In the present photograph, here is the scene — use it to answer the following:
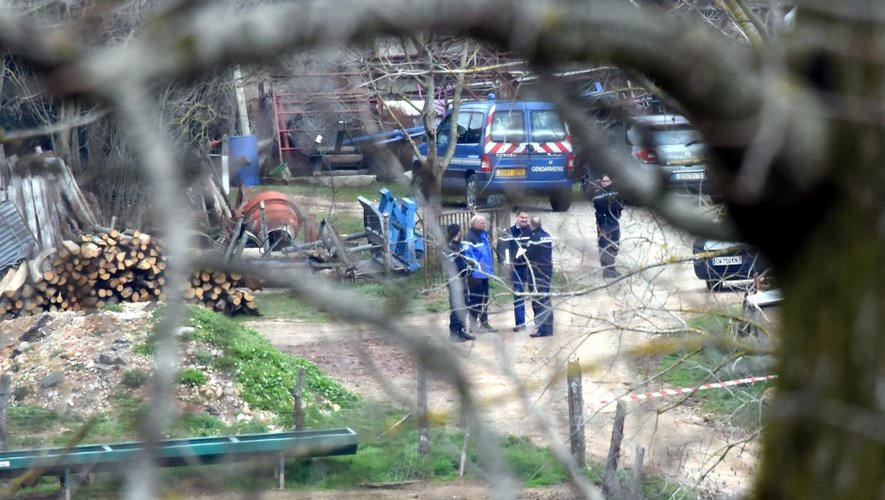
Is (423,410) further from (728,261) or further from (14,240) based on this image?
(14,240)

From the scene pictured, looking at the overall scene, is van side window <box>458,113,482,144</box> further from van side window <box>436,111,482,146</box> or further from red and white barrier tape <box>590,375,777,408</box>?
red and white barrier tape <box>590,375,777,408</box>

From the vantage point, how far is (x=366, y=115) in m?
2.45

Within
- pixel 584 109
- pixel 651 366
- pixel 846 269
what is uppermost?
pixel 584 109

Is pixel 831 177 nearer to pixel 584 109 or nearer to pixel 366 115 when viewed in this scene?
pixel 584 109

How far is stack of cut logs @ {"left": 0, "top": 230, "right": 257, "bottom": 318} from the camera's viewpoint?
13773 millimetres

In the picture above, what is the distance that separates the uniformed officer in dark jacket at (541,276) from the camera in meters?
6.77

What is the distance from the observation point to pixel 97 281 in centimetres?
1424

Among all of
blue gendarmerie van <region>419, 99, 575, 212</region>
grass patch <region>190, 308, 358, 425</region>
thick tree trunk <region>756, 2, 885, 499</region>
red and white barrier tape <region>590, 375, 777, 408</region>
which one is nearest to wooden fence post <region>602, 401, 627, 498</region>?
red and white barrier tape <region>590, 375, 777, 408</region>

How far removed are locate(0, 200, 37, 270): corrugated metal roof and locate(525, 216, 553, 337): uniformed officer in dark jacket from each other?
849cm

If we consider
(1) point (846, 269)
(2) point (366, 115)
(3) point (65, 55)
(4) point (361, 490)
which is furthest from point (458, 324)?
(4) point (361, 490)

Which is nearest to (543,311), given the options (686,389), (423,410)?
(686,389)

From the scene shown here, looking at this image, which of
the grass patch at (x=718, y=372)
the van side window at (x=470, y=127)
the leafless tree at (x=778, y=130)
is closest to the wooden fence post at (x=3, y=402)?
the van side window at (x=470, y=127)

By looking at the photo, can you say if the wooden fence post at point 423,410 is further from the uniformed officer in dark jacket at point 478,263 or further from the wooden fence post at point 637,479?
the wooden fence post at point 637,479

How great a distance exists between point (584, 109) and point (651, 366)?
5.72 metres
